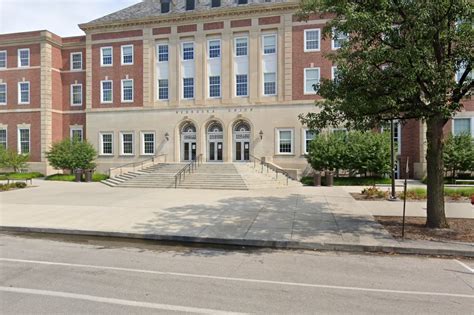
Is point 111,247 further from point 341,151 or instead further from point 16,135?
point 16,135

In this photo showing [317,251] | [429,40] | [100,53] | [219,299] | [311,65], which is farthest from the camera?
[100,53]

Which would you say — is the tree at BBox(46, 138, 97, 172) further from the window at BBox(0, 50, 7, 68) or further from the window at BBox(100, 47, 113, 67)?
the window at BBox(0, 50, 7, 68)

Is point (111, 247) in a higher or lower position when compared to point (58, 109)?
lower

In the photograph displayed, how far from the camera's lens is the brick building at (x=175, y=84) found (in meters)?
30.1

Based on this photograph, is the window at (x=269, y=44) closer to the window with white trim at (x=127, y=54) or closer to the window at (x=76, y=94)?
the window with white trim at (x=127, y=54)

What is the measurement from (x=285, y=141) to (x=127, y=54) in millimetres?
18286

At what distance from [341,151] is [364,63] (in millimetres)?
16252

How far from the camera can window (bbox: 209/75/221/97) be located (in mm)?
32125

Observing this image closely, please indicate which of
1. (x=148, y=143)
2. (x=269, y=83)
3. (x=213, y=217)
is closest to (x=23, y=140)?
(x=148, y=143)

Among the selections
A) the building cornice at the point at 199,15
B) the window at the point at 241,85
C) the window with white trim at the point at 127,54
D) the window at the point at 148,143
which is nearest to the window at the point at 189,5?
the building cornice at the point at 199,15

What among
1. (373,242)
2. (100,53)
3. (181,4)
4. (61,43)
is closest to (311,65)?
(181,4)

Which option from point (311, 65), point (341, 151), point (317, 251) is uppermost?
point (311, 65)

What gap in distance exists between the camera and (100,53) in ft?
112

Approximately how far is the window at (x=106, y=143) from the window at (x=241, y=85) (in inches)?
541
